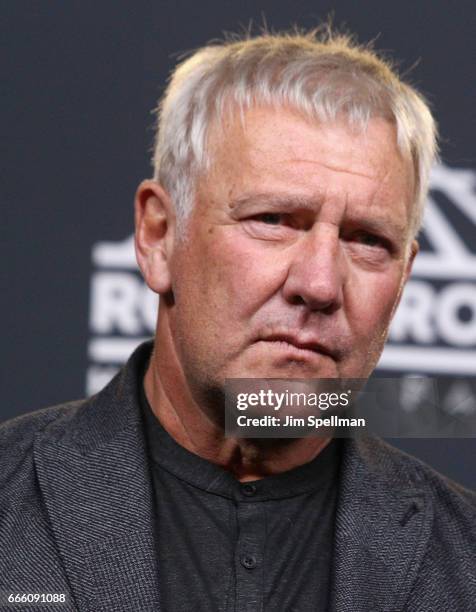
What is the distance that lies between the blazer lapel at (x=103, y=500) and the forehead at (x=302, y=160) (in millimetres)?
380

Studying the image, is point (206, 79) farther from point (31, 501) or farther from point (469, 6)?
point (469, 6)

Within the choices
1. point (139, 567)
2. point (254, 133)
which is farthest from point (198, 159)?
point (139, 567)

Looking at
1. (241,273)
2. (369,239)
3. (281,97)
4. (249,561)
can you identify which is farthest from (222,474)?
(281,97)

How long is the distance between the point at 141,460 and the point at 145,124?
3.24ft

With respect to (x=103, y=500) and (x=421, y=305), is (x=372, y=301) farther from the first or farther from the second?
(x=421, y=305)

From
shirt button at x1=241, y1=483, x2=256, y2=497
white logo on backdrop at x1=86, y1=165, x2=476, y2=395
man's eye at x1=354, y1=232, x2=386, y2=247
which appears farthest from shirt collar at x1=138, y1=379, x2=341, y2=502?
white logo on backdrop at x1=86, y1=165, x2=476, y2=395

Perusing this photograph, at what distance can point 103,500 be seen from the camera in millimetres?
1801

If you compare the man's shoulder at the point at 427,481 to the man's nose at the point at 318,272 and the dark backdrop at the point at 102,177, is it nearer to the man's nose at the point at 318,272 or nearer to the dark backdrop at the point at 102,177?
the man's nose at the point at 318,272

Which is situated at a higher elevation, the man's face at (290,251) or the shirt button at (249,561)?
the man's face at (290,251)

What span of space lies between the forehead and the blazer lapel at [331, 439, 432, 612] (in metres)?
0.42

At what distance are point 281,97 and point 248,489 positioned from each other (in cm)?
59

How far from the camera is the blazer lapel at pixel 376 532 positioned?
1799mm

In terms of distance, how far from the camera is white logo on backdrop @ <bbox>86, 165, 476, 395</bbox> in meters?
2.56

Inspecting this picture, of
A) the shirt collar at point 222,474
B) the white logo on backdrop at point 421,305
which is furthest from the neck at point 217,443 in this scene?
the white logo on backdrop at point 421,305
